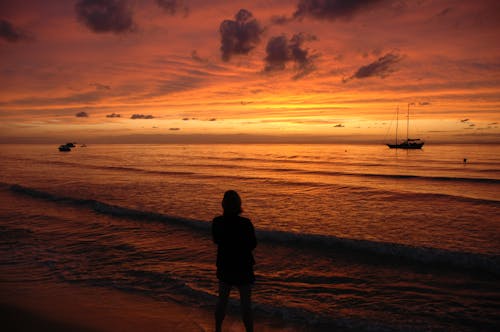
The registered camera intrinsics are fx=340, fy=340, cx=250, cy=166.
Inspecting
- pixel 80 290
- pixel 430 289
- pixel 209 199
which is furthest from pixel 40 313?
pixel 209 199

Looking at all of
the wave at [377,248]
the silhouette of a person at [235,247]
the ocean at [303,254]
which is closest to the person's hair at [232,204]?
the silhouette of a person at [235,247]

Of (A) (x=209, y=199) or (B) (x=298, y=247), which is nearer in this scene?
(B) (x=298, y=247)

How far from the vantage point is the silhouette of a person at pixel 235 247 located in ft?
15.2

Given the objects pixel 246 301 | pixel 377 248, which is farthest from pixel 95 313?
pixel 377 248

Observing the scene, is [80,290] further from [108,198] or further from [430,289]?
[108,198]

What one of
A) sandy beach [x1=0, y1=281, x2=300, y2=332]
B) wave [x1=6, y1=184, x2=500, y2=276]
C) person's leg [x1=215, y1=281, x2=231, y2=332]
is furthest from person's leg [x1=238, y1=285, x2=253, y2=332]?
wave [x1=6, y1=184, x2=500, y2=276]

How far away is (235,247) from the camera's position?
4750 millimetres

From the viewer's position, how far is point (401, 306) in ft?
23.6

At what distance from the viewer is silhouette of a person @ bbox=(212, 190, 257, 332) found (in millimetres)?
4637

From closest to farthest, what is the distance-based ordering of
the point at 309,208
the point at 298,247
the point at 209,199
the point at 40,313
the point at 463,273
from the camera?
the point at 40,313, the point at 463,273, the point at 298,247, the point at 309,208, the point at 209,199

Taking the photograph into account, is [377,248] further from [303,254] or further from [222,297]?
[222,297]

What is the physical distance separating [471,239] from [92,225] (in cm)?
1528

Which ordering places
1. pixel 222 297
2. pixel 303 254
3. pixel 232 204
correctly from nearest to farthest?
pixel 232 204 < pixel 222 297 < pixel 303 254

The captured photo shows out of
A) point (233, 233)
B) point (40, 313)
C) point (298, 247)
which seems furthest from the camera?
point (298, 247)
